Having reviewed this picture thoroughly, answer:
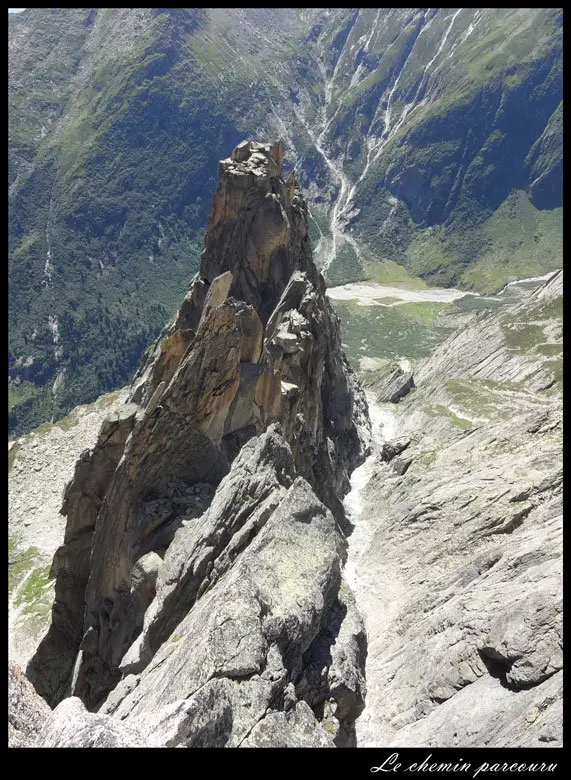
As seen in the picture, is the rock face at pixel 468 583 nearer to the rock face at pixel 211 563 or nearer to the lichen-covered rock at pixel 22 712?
the rock face at pixel 211 563

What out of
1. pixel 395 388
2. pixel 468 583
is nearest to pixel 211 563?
pixel 468 583

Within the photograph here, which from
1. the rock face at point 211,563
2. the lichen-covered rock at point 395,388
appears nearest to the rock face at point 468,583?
the rock face at point 211,563

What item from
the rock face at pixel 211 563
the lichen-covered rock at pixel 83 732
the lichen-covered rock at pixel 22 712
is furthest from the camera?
the rock face at pixel 211 563

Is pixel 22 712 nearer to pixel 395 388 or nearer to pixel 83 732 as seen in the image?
pixel 83 732

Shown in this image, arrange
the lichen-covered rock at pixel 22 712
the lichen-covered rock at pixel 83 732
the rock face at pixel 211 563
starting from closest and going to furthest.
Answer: the lichen-covered rock at pixel 83 732
the lichen-covered rock at pixel 22 712
the rock face at pixel 211 563

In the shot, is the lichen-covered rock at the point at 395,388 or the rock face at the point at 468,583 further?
the lichen-covered rock at the point at 395,388

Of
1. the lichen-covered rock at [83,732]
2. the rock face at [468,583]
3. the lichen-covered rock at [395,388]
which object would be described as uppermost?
the lichen-covered rock at [395,388]
